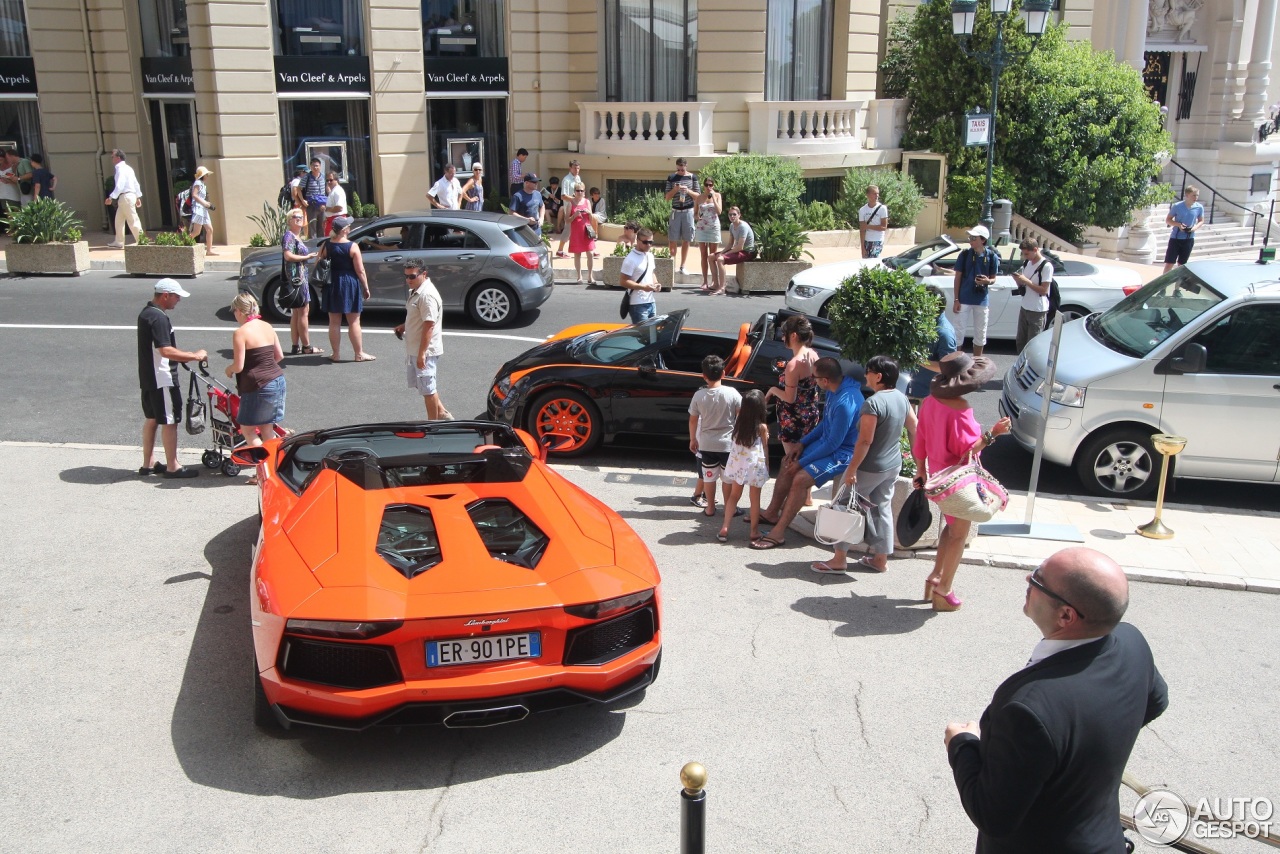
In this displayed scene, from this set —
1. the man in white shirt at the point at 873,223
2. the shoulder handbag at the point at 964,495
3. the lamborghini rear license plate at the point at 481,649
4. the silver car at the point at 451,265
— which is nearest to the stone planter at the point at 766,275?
the man in white shirt at the point at 873,223

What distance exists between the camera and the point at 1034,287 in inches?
523

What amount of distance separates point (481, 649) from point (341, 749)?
3.28 feet

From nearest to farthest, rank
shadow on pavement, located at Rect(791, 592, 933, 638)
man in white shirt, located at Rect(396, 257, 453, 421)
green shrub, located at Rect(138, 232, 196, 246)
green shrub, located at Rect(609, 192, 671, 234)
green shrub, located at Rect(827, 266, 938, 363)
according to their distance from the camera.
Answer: shadow on pavement, located at Rect(791, 592, 933, 638) < green shrub, located at Rect(827, 266, 938, 363) < man in white shirt, located at Rect(396, 257, 453, 421) < green shrub, located at Rect(138, 232, 196, 246) < green shrub, located at Rect(609, 192, 671, 234)

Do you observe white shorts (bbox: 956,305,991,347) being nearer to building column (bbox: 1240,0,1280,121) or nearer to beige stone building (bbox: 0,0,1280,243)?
beige stone building (bbox: 0,0,1280,243)

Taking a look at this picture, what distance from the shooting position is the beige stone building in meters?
22.5

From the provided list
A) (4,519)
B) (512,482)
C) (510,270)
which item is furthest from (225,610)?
(510,270)

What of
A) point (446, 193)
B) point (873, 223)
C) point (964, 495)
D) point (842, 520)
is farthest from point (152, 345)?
point (873, 223)

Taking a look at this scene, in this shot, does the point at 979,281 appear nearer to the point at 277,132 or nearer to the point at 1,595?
the point at 1,595

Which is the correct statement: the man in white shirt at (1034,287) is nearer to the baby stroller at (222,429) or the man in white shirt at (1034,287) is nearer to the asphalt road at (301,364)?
the asphalt road at (301,364)

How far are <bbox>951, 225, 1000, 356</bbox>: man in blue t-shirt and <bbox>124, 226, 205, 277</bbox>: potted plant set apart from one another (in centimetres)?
1201

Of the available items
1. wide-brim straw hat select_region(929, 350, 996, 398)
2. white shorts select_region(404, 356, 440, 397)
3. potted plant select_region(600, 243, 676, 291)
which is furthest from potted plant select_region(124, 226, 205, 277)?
wide-brim straw hat select_region(929, 350, 996, 398)

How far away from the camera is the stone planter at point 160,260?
1838 cm

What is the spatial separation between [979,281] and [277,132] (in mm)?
14578

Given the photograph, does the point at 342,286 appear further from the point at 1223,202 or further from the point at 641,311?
the point at 1223,202
